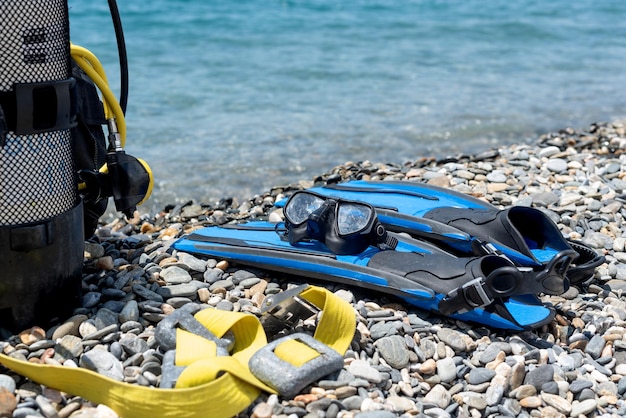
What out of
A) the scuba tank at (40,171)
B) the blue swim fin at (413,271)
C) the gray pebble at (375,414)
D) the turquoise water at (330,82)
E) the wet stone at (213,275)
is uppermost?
the scuba tank at (40,171)

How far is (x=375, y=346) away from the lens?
3250 millimetres

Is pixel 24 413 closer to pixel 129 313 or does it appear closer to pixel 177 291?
pixel 129 313

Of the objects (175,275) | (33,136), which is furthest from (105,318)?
(33,136)

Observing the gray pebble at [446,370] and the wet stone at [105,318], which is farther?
the wet stone at [105,318]

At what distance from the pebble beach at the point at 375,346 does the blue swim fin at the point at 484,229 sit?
199mm

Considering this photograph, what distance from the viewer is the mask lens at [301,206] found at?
3981 mm

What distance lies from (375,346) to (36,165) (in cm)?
147

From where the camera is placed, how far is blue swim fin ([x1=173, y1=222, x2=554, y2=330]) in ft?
11.0

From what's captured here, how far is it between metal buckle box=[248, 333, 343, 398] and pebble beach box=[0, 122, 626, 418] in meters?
0.04

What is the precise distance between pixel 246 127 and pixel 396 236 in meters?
4.66

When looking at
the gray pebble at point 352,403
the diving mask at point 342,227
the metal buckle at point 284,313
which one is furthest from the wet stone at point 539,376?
the diving mask at point 342,227

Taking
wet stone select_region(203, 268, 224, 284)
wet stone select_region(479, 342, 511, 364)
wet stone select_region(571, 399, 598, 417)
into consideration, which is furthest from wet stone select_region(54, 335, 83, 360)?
wet stone select_region(571, 399, 598, 417)

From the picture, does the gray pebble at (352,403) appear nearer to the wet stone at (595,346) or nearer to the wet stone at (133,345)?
the wet stone at (133,345)

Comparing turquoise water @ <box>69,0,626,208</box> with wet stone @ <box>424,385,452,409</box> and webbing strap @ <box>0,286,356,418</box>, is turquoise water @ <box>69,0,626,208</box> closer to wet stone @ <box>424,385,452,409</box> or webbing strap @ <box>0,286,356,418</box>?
webbing strap @ <box>0,286,356,418</box>
